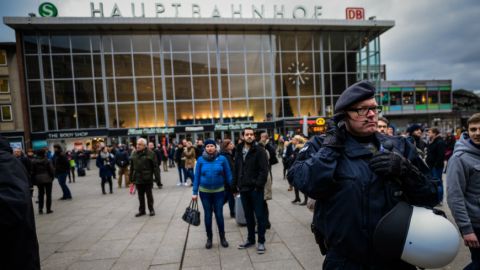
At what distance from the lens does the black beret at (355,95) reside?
1.65 metres

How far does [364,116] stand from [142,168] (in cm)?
638

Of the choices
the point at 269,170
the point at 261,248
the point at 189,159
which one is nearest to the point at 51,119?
the point at 189,159

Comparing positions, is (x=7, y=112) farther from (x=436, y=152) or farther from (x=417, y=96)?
(x=417, y=96)

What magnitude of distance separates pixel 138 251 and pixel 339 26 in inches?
1136

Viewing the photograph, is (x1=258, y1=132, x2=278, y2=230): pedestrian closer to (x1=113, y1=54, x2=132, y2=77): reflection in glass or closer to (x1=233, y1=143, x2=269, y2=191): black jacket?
(x1=233, y1=143, x2=269, y2=191): black jacket

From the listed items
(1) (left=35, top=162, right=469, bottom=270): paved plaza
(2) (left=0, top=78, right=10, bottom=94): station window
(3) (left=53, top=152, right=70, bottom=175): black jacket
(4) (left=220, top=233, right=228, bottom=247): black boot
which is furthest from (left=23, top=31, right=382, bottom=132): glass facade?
(4) (left=220, top=233, right=228, bottom=247): black boot

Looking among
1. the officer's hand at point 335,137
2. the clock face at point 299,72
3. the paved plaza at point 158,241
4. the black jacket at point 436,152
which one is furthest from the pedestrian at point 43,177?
the clock face at point 299,72

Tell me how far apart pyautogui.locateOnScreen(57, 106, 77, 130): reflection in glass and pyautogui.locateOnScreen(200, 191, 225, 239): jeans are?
25.6m

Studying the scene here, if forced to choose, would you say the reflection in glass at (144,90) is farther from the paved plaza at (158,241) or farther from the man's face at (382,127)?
the man's face at (382,127)

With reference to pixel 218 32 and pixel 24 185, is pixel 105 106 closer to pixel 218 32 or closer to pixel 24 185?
pixel 218 32

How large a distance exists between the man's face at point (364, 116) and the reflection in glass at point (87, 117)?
27.9 metres

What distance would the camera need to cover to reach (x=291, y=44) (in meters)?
27.5

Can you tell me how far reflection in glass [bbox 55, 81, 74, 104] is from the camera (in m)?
24.7

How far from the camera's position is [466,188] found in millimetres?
2518
